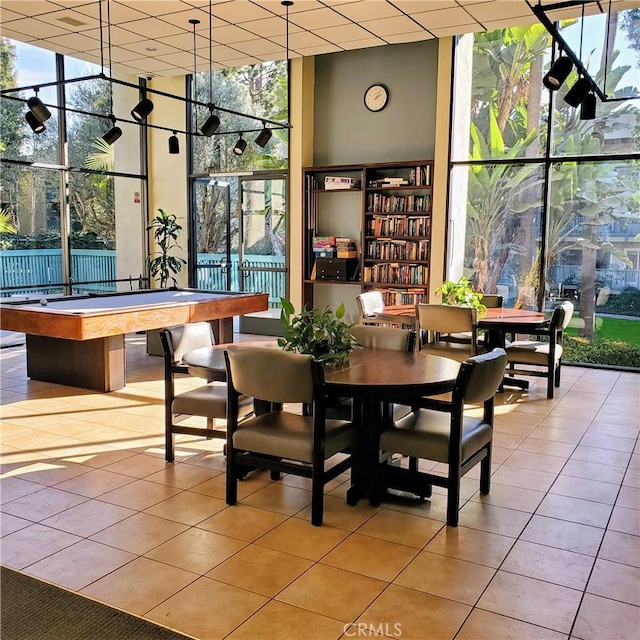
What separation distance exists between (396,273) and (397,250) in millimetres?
297

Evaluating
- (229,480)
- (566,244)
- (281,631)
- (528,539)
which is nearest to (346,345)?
(229,480)

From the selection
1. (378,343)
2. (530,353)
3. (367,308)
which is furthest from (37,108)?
(530,353)

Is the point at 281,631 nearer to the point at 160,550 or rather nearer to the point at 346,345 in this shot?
the point at 160,550

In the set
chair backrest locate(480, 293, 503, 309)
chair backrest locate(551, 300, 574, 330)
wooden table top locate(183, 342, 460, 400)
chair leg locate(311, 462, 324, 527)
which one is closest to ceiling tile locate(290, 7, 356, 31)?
chair backrest locate(480, 293, 503, 309)

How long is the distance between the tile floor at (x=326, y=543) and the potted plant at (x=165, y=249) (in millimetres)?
5352

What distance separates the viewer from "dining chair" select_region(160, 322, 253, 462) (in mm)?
4230

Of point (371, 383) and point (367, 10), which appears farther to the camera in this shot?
point (367, 10)

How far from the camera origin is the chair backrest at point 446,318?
5928mm

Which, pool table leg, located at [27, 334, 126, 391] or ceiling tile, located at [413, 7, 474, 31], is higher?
ceiling tile, located at [413, 7, 474, 31]

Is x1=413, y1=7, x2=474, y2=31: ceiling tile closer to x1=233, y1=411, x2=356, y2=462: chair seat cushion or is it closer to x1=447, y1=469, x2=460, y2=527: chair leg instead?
x1=233, y1=411, x2=356, y2=462: chair seat cushion

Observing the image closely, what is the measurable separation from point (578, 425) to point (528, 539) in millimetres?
2336

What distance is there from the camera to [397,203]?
856 cm

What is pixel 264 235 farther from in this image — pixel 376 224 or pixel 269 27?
pixel 269 27

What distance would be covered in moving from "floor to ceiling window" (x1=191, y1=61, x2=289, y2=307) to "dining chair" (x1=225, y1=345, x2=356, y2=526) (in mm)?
6119
